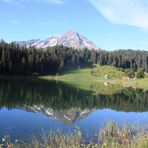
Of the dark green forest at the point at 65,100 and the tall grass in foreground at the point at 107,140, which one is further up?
the tall grass in foreground at the point at 107,140

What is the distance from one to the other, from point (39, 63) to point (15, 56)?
13322 mm

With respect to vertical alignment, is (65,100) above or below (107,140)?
below

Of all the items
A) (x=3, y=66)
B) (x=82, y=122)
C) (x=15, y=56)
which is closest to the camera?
(x=82, y=122)

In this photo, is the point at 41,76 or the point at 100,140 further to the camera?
the point at 41,76

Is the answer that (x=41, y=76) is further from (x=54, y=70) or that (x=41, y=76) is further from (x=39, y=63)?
(x=54, y=70)

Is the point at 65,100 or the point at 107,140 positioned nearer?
the point at 107,140

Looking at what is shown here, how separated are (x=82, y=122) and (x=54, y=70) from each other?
147505 millimetres

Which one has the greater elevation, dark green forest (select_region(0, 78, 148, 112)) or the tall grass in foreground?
the tall grass in foreground

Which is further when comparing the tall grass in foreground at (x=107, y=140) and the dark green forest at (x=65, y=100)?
the dark green forest at (x=65, y=100)

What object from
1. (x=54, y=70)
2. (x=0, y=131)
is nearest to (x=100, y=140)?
(x=0, y=131)

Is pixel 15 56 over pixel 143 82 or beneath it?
over

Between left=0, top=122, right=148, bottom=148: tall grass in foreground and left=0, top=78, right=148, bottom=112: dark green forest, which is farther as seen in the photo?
left=0, top=78, right=148, bottom=112: dark green forest

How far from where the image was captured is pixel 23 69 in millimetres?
163500

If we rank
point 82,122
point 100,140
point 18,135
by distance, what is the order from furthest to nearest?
1. point 82,122
2. point 18,135
3. point 100,140
